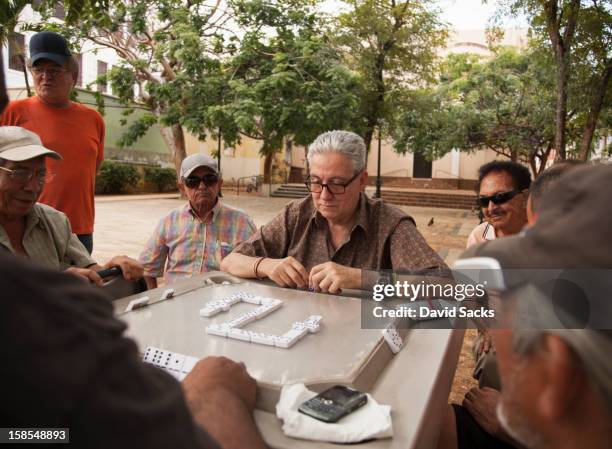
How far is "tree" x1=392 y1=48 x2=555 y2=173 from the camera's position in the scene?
16.8 meters

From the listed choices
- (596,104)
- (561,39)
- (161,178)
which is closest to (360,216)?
(561,39)

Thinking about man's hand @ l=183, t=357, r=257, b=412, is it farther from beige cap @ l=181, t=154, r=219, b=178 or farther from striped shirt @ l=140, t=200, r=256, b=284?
beige cap @ l=181, t=154, r=219, b=178

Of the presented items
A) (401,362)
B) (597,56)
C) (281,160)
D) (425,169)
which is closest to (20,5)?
(401,362)

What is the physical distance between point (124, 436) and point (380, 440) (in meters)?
0.68

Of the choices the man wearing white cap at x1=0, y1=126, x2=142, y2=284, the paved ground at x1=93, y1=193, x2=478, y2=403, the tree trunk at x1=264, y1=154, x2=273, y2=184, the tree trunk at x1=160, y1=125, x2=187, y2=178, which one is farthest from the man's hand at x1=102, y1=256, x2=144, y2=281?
the tree trunk at x1=264, y1=154, x2=273, y2=184

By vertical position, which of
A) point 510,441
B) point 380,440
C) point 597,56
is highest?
point 597,56

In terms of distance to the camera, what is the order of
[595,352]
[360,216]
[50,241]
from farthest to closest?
[360,216] < [50,241] < [595,352]

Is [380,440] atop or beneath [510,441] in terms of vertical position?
atop

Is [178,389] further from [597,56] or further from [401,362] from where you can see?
[597,56]

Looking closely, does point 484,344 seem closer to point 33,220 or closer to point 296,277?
point 296,277

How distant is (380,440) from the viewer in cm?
108

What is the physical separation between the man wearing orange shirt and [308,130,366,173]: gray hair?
1707mm

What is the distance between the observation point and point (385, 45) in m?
13.5

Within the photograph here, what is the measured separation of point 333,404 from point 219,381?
26 cm
